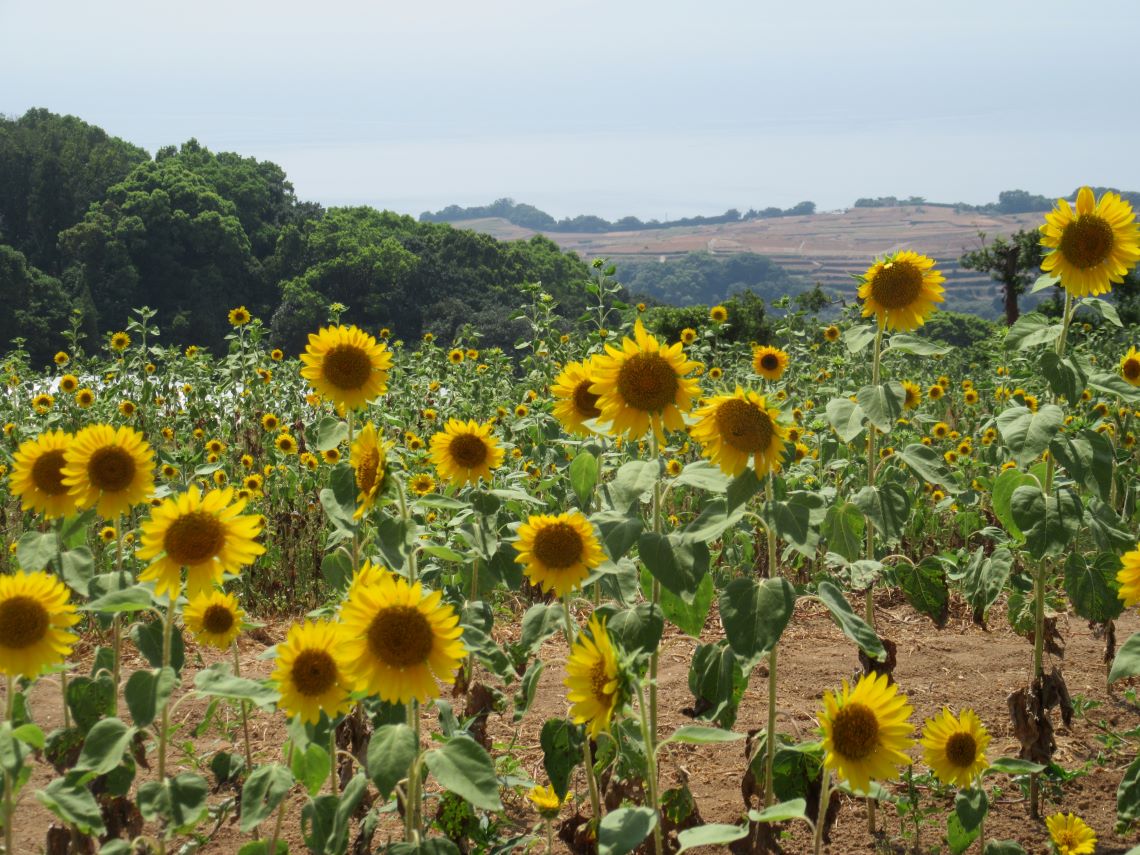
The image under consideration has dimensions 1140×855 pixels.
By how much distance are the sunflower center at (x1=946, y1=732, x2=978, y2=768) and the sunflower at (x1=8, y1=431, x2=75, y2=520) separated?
183 cm

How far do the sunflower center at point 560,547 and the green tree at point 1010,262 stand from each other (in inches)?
833

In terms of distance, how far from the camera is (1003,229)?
94625 mm

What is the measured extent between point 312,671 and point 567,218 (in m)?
145

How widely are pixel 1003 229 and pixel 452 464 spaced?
330 feet

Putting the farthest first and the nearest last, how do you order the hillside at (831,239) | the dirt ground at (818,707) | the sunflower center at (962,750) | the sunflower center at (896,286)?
the hillside at (831,239)
the dirt ground at (818,707)
the sunflower center at (896,286)
the sunflower center at (962,750)

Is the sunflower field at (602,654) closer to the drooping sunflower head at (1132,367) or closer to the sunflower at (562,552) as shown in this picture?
the sunflower at (562,552)

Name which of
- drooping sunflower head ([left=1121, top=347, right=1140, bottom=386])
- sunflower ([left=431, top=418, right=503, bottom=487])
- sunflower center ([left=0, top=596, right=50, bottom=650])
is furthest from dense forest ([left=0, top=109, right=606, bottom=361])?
sunflower center ([left=0, top=596, right=50, bottom=650])

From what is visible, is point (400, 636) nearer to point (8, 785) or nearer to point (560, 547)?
point (560, 547)

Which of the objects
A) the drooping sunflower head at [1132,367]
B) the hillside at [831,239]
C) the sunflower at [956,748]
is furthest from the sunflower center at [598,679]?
the hillside at [831,239]

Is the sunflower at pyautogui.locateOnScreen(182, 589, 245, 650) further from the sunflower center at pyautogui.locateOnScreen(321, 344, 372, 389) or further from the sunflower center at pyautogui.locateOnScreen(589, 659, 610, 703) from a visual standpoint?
the sunflower center at pyautogui.locateOnScreen(589, 659, 610, 703)

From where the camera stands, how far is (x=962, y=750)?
2291 mm

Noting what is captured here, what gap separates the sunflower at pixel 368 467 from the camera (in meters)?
2.11

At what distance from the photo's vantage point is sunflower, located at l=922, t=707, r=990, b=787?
2.29 m

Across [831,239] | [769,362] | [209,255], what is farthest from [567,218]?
[769,362]
